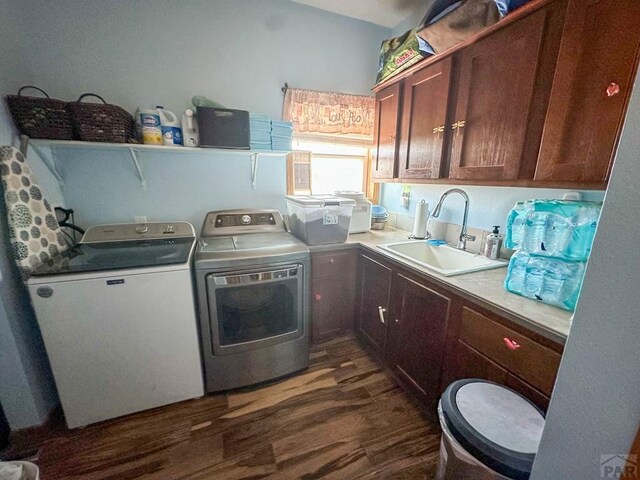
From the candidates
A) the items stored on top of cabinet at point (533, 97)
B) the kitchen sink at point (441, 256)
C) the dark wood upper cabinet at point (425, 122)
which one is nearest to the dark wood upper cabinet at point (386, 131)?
the dark wood upper cabinet at point (425, 122)

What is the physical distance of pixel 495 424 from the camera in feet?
2.74

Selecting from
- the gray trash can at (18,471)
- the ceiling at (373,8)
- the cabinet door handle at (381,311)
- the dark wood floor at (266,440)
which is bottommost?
the dark wood floor at (266,440)

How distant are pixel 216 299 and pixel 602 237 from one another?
157 cm

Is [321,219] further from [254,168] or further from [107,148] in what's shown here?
[107,148]

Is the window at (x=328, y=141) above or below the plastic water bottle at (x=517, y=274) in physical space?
above

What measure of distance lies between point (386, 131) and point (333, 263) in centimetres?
115

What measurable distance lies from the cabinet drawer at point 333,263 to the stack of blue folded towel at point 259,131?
0.91 m

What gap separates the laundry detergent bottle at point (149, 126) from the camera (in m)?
1.60

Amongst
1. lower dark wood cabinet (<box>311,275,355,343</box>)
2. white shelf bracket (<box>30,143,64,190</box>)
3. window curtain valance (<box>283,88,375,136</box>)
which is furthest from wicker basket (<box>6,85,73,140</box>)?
lower dark wood cabinet (<box>311,275,355,343</box>)

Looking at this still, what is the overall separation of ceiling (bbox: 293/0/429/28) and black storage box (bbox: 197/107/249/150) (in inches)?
45.7

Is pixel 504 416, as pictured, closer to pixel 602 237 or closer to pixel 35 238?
pixel 602 237

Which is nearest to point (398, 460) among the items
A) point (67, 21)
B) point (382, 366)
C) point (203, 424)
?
point (382, 366)

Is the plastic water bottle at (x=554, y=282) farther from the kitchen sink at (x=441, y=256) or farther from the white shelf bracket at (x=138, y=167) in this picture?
the white shelf bracket at (x=138, y=167)

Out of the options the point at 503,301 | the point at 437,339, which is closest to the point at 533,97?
the point at 503,301
